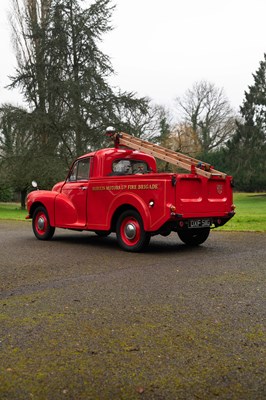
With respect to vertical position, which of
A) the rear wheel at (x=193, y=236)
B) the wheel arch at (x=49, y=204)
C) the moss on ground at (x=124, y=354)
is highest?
the wheel arch at (x=49, y=204)

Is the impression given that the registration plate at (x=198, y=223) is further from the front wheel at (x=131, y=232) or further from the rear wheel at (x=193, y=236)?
the rear wheel at (x=193, y=236)

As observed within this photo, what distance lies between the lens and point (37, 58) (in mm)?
25391

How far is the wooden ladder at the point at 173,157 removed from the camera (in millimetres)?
8156

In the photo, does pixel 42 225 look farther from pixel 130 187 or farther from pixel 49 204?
pixel 130 187

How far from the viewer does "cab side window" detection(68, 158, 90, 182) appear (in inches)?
376

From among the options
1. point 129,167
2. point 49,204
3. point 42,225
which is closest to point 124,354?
point 129,167

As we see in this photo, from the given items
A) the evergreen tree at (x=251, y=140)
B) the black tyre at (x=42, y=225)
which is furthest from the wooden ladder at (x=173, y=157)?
the evergreen tree at (x=251, y=140)

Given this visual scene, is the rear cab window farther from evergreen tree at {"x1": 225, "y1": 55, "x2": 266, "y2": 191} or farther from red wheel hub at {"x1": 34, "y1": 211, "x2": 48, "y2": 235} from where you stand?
evergreen tree at {"x1": 225, "y1": 55, "x2": 266, "y2": 191}


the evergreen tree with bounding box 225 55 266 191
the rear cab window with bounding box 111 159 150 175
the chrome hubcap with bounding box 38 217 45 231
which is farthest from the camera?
the evergreen tree with bounding box 225 55 266 191

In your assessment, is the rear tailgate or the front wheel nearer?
the rear tailgate

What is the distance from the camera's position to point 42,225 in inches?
407

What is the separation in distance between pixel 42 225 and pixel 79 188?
165 centimetres

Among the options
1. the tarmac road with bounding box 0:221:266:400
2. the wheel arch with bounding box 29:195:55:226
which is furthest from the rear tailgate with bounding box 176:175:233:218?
the wheel arch with bounding box 29:195:55:226

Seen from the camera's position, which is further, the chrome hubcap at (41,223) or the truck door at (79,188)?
the chrome hubcap at (41,223)
